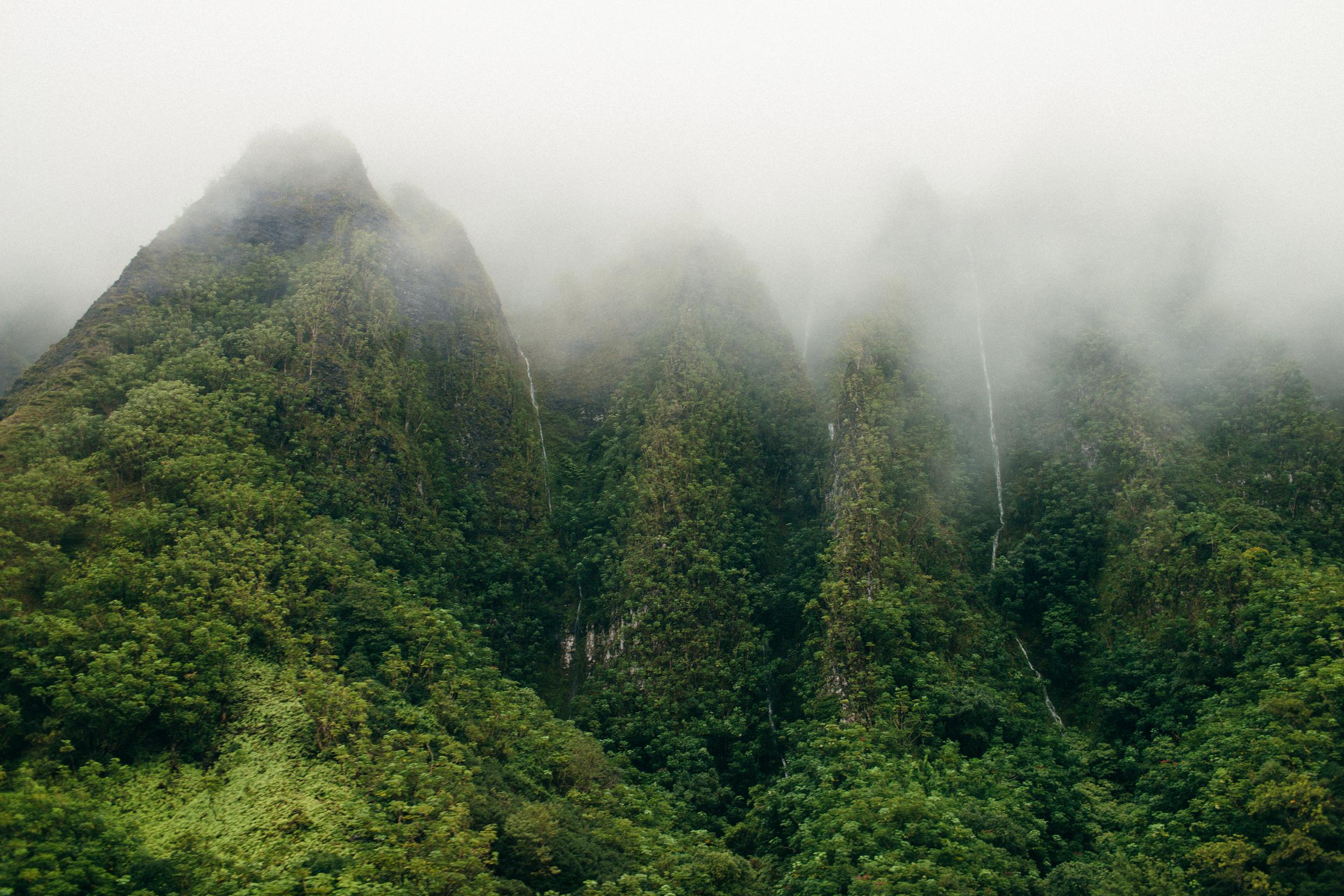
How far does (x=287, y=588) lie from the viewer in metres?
37.4

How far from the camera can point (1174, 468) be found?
4750 cm

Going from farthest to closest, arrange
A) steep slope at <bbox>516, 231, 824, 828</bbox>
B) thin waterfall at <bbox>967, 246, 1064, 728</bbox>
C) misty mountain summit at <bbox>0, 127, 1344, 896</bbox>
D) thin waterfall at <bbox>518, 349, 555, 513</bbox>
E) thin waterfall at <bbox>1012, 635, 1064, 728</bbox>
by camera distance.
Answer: thin waterfall at <bbox>518, 349, 555, 513</bbox> → steep slope at <bbox>516, 231, 824, 828</bbox> → thin waterfall at <bbox>967, 246, 1064, 728</bbox> → thin waterfall at <bbox>1012, 635, 1064, 728</bbox> → misty mountain summit at <bbox>0, 127, 1344, 896</bbox>

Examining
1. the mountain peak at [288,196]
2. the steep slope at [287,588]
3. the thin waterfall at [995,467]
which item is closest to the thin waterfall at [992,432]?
the thin waterfall at [995,467]

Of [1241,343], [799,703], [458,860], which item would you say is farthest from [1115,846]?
[1241,343]

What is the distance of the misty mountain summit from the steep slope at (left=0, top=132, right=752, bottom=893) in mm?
197

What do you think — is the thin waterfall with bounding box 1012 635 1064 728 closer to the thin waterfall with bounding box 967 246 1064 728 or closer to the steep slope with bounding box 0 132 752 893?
the thin waterfall with bounding box 967 246 1064 728

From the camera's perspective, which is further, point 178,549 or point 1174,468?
point 1174,468

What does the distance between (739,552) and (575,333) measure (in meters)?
31.6

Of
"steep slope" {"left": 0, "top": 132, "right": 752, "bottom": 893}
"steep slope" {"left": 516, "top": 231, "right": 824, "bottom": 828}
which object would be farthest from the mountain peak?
"steep slope" {"left": 516, "top": 231, "right": 824, "bottom": 828}

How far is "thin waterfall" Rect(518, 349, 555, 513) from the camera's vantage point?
60344 millimetres

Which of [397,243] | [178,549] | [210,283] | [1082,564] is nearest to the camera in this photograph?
[178,549]

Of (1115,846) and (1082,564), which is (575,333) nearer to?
(1082,564)

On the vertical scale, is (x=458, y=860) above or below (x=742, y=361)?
below

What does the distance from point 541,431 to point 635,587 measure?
2030 centimetres
